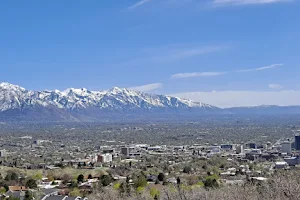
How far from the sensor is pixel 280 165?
147 ft

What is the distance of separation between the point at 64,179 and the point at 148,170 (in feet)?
27.7

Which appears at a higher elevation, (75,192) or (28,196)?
(28,196)

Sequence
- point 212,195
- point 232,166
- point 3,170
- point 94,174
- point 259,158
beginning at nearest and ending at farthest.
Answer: point 212,195
point 94,174
point 3,170
point 232,166
point 259,158

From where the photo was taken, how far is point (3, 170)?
1758 inches

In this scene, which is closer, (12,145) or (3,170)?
(3,170)

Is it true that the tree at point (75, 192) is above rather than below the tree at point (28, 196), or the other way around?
below

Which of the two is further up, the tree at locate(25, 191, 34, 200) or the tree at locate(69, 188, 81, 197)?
the tree at locate(25, 191, 34, 200)

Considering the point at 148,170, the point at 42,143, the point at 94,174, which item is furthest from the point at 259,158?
the point at 42,143

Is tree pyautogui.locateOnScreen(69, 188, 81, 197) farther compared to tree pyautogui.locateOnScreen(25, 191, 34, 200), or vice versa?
tree pyautogui.locateOnScreen(69, 188, 81, 197)

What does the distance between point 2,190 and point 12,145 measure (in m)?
64.3

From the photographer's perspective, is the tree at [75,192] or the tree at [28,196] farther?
the tree at [75,192]

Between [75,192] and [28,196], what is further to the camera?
[75,192]

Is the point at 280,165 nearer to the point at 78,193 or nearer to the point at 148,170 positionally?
the point at 148,170

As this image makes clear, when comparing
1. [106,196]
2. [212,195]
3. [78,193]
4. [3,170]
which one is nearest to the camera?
[212,195]
